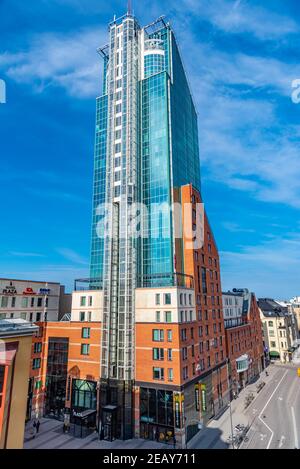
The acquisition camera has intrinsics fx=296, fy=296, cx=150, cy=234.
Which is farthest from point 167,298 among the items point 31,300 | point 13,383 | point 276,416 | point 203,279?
point 13,383

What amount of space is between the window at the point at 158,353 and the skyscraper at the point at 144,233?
0.21 meters

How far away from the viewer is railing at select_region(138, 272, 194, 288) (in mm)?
54000

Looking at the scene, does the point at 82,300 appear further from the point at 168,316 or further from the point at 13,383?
the point at 13,383

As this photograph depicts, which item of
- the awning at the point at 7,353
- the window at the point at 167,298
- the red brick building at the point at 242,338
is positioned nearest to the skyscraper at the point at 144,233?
the window at the point at 167,298

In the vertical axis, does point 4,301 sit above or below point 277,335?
above

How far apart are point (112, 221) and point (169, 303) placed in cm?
1931

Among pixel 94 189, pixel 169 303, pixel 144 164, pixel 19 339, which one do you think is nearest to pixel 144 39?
pixel 144 164

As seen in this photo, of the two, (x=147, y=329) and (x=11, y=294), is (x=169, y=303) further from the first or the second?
(x=11, y=294)

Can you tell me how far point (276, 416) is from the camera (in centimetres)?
5228

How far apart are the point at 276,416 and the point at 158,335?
89.6 ft

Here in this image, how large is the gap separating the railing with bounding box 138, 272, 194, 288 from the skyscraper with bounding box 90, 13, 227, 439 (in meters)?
0.20

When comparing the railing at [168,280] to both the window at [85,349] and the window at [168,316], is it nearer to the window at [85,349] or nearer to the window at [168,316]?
the window at [168,316]

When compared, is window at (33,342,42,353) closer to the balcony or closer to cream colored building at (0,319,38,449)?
the balcony

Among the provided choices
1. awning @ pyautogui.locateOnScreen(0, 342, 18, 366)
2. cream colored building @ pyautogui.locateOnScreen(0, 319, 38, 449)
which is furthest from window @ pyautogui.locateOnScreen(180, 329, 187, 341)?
awning @ pyautogui.locateOnScreen(0, 342, 18, 366)
